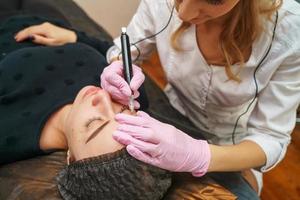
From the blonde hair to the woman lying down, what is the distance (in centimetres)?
36

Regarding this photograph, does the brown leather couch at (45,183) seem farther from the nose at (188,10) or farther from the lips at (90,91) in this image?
the nose at (188,10)

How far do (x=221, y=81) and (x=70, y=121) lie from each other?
1.57 ft

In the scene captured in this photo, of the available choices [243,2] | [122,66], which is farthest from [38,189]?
[243,2]

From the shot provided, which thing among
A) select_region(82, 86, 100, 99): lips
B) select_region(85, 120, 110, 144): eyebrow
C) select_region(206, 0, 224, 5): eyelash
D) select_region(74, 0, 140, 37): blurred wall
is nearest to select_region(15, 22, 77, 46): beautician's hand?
select_region(82, 86, 100, 99): lips

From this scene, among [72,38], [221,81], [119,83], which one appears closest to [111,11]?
[72,38]

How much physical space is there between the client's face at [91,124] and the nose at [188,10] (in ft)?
0.99

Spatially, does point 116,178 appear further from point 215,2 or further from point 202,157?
point 215,2

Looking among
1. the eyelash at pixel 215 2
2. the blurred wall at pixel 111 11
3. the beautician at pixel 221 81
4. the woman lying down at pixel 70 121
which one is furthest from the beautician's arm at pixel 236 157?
the blurred wall at pixel 111 11

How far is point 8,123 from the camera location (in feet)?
3.88

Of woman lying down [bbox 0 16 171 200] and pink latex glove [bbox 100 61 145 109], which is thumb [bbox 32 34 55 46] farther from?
pink latex glove [bbox 100 61 145 109]

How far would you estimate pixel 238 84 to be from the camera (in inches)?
47.9

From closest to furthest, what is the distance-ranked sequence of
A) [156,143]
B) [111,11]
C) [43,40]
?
[156,143] → [43,40] → [111,11]

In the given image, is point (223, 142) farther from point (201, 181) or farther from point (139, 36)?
point (139, 36)

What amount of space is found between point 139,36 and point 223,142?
483 mm
